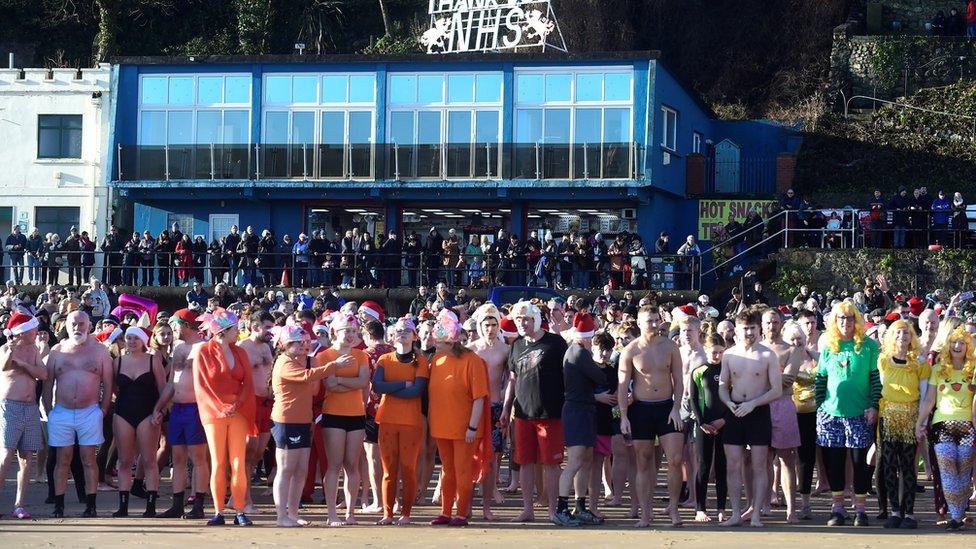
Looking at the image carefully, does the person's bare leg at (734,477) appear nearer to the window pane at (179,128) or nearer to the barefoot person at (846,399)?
the barefoot person at (846,399)

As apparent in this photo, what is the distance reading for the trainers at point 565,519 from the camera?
12234mm

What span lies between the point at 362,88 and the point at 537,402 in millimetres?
26611

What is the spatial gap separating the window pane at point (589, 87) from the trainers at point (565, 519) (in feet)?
83.3

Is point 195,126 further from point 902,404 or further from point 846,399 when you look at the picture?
point 902,404

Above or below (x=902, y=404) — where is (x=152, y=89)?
above

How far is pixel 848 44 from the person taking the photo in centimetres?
4459

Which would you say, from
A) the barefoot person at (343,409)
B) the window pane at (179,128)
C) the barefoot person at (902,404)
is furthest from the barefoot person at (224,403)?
the window pane at (179,128)

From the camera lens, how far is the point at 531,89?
122ft

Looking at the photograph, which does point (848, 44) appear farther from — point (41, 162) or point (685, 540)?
point (685, 540)

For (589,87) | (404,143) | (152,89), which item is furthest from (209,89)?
(589,87)

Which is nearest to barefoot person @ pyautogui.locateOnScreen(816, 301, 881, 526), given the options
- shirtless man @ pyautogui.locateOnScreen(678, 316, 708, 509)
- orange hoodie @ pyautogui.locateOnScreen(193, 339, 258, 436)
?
shirtless man @ pyautogui.locateOnScreen(678, 316, 708, 509)

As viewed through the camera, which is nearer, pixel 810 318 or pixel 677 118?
pixel 810 318

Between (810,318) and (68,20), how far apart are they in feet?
132

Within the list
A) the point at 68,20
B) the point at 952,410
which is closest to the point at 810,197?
the point at 68,20
